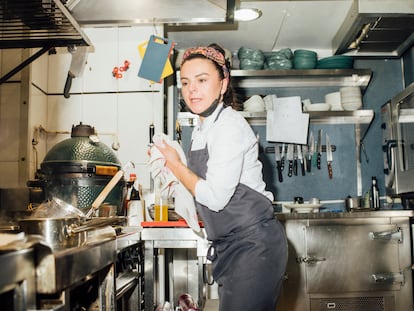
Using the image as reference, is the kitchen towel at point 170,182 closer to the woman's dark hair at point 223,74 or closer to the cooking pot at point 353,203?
the woman's dark hair at point 223,74

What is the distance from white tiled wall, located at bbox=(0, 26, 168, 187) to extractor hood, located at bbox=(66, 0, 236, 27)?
20.3 inches

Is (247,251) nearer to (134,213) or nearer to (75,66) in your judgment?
(134,213)

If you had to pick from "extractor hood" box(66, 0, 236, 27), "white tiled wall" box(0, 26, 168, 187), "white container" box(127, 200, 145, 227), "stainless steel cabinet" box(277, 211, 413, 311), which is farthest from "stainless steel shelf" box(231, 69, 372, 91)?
"white container" box(127, 200, 145, 227)

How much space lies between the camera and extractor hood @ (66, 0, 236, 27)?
8.14ft

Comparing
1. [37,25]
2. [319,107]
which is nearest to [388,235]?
[319,107]

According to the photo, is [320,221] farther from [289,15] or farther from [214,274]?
[289,15]

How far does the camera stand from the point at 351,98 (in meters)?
3.44

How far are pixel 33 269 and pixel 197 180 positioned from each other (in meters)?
0.76

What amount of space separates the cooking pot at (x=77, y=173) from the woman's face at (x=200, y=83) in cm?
67

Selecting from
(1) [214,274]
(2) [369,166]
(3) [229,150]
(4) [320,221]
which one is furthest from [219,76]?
(2) [369,166]

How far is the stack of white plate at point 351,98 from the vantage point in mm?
3434

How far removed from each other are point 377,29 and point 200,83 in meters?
2.01

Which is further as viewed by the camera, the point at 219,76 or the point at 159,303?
the point at 159,303

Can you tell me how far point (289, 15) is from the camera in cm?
320
